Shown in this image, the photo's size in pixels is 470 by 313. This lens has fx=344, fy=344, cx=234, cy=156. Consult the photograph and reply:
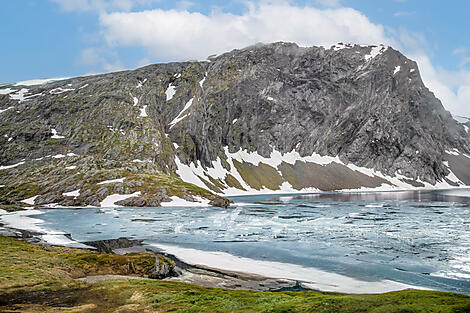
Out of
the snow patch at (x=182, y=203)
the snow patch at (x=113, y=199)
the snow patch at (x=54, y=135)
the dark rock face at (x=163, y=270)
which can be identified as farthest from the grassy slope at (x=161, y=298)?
the snow patch at (x=54, y=135)

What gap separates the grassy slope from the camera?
15812 millimetres

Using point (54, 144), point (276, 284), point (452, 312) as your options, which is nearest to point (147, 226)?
point (276, 284)

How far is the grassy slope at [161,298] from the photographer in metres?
15.8

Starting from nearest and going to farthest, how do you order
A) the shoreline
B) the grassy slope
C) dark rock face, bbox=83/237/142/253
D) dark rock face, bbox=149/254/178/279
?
1. the grassy slope
2. the shoreline
3. dark rock face, bbox=149/254/178/279
4. dark rock face, bbox=83/237/142/253

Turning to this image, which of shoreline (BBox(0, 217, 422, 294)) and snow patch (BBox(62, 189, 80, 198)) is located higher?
snow patch (BBox(62, 189, 80, 198))

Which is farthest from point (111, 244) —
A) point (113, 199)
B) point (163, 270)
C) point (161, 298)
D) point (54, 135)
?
point (54, 135)

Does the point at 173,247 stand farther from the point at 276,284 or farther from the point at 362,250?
the point at 362,250

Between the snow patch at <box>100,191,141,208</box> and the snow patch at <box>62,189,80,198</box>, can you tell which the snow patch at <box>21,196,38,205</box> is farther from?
the snow patch at <box>100,191,141,208</box>

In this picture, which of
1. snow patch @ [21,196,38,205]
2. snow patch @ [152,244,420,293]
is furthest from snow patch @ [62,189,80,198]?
snow patch @ [152,244,420,293]

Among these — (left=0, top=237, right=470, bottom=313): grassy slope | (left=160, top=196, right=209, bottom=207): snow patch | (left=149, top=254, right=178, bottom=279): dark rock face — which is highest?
(left=0, top=237, right=470, bottom=313): grassy slope

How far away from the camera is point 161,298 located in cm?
1866

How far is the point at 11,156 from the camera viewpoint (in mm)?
160625

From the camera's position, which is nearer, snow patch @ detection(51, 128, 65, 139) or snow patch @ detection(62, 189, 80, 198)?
snow patch @ detection(62, 189, 80, 198)

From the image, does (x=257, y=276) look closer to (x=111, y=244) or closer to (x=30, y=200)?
(x=111, y=244)
